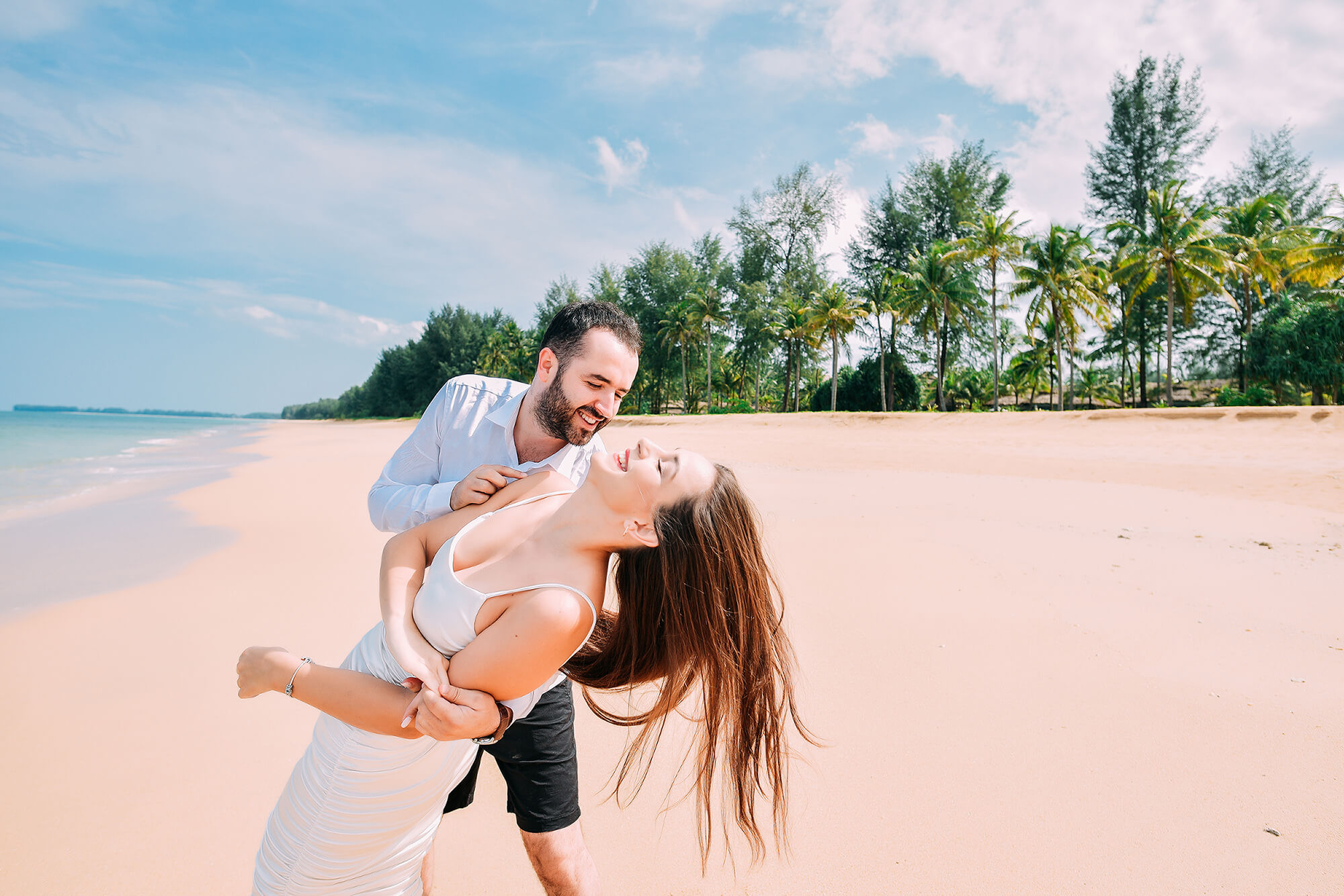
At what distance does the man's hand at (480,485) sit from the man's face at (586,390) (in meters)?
0.39

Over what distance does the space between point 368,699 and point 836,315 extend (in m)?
33.5

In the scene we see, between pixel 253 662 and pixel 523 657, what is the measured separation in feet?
2.71

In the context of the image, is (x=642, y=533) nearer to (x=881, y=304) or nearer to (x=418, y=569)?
(x=418, y=569)

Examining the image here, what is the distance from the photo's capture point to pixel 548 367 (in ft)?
8.40

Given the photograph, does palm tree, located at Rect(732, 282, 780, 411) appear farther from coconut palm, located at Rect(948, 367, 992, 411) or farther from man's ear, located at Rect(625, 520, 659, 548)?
man's ear, located at Rect(625, 520, 659, 548)

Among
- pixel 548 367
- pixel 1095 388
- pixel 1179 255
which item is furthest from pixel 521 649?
pixel 1095 388

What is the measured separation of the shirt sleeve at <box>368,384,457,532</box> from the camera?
2.24 m

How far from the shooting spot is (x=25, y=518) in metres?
9.77

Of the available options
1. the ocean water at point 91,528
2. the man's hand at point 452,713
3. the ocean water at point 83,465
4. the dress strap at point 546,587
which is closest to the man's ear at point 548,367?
the dress strap at point 546,587

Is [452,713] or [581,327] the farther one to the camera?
[581,327]

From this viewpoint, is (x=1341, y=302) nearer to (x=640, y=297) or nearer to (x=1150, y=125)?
(x=1150, y=125)

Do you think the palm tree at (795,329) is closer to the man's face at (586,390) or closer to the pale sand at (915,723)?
the pale sand at (915,723)

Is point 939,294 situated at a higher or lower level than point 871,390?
higher

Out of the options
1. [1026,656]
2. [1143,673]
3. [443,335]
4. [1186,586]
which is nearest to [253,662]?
[1026,656]
